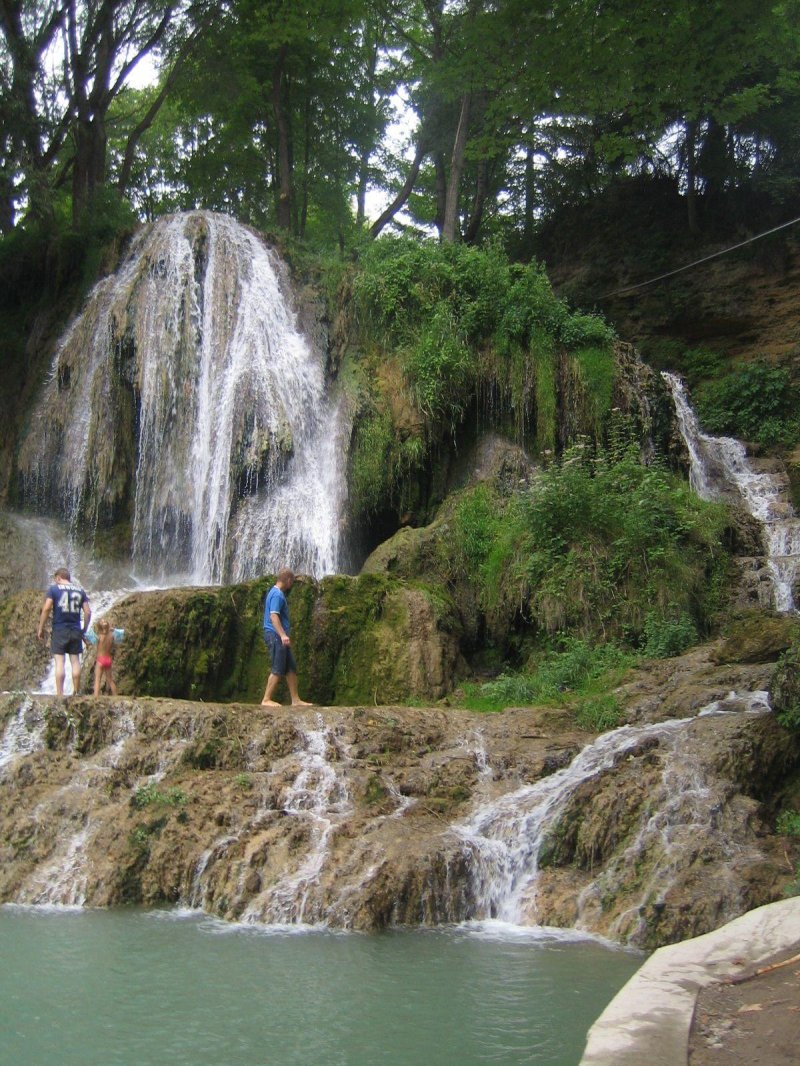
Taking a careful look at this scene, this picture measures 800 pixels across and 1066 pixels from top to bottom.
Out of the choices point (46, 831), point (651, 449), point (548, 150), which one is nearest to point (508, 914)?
point (46, 831)

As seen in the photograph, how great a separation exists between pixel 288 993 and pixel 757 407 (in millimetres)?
16854

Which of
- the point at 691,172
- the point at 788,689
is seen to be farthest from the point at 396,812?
the point at 691,172

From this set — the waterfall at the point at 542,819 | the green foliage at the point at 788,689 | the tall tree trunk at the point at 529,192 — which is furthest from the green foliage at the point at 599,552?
the tall tree trunk at the point at 529,192

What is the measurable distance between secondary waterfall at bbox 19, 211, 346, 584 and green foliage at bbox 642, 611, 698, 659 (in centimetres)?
512

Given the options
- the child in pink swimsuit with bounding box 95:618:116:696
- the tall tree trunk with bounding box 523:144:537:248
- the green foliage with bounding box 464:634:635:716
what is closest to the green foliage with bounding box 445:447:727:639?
the green foliage with bounding box 464:634:635:716

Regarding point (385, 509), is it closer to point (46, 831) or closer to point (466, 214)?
point (46, 831)

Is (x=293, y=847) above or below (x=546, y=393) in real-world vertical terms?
below

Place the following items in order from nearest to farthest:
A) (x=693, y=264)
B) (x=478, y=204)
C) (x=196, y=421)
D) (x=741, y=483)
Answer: (x=196, y=421), (x=741, y=483), (x=693, y=264), (x=478, y=204)

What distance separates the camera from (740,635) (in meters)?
10.7

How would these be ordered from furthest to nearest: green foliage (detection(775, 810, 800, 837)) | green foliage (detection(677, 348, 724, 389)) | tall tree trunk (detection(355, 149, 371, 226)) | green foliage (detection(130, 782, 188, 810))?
tall tree trunk (detection(355, 149, 371, 226)) → green foliage (detection(677, 348, 724, 389)) → green foliage (detection(130, 782, 188, 810)) → green foliage (detection(775, 810, 800, 837))

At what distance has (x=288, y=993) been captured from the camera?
5867 mm

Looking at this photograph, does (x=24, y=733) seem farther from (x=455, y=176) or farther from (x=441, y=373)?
(x=455, y=176)

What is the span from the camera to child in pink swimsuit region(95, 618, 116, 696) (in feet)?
37.3

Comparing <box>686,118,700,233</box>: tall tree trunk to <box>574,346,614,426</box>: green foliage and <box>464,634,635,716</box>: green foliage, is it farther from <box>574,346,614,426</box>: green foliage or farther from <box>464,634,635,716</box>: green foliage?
<box>464,634,635,716</box>: green foliage
